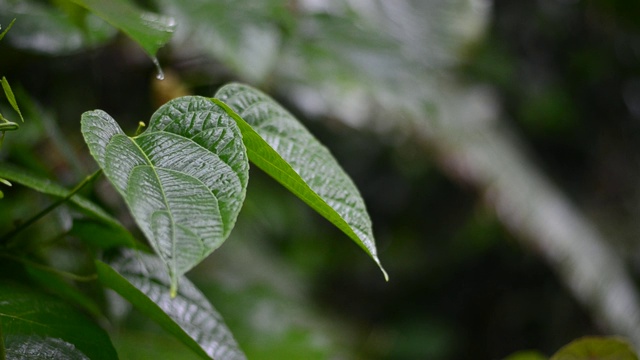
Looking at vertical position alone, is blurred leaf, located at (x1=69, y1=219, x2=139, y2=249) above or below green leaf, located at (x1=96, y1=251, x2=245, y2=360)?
above

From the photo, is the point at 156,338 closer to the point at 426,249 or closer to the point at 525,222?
the point at 525,222

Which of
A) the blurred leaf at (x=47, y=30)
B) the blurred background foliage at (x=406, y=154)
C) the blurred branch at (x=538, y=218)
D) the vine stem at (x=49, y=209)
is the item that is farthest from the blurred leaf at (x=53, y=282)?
the blurred branch at (x=538, y=218)

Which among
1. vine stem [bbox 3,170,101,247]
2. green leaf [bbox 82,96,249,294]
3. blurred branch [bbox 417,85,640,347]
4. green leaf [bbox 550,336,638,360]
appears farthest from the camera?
blurred branch [bbox 417,85,640,347]

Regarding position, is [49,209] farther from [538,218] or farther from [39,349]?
[538,218]

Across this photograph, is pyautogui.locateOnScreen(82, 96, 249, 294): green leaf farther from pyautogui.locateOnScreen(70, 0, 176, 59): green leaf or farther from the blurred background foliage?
the blurred background foliage

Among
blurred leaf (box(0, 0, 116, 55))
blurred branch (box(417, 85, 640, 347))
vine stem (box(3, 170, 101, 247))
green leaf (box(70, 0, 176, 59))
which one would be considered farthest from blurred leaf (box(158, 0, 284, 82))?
blurred branch (box(417, 85, 640, 347))
